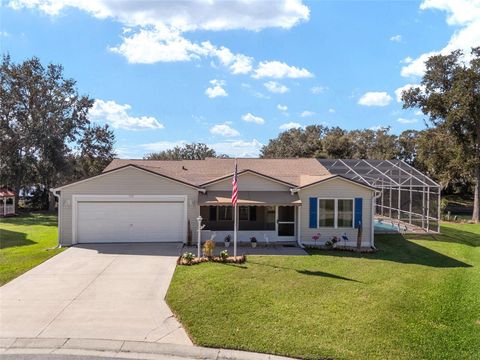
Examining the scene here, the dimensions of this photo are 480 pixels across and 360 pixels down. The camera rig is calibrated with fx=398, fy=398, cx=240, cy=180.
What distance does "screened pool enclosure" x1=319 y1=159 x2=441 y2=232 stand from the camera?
24.2m

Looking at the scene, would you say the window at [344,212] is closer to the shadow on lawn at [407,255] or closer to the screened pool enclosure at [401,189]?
the shadow on lawn at [407,255]

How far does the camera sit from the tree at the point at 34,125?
36.9m

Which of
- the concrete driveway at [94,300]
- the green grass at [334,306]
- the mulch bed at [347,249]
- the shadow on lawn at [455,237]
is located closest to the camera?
the green grass at [334,306]

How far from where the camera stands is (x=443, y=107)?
31.9 metres

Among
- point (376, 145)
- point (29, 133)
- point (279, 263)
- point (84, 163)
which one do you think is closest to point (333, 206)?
point (279, 263)

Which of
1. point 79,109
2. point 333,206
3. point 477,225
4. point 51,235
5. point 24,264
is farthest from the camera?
point 79,109

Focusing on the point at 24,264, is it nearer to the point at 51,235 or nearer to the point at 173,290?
the point at 173,290

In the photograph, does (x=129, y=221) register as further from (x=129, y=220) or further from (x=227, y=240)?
(x=227, y=240)

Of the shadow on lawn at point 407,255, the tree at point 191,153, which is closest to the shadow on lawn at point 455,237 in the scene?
the shadow on lawn at point 407,255

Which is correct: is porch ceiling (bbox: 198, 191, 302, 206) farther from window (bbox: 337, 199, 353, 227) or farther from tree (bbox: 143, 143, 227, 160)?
tree (bbox: 143, 143, 227, 160)

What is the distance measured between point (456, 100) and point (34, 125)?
36.7m

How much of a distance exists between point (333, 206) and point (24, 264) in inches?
512

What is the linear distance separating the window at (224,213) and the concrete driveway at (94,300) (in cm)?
525

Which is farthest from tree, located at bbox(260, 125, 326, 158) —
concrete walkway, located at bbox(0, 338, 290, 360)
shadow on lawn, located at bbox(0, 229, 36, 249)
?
concrete walkway, located at bbox(0, 338, 290, 360)
